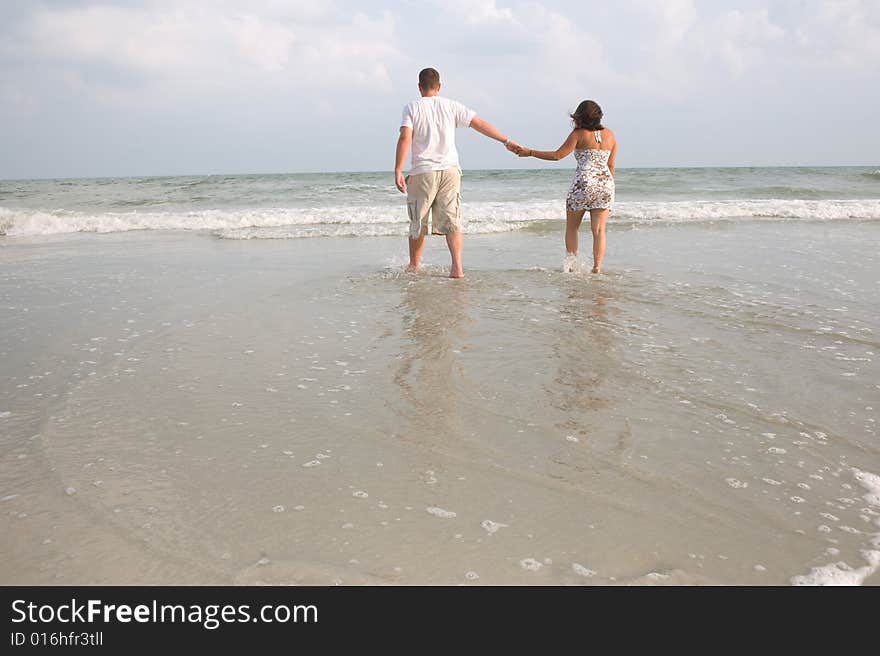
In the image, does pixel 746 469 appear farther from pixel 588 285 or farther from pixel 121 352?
pixel 588 285

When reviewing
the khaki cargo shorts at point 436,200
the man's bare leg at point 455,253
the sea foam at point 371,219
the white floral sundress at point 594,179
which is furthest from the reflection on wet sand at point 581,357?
the sea foam at point 371,219

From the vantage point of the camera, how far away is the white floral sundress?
257 inches

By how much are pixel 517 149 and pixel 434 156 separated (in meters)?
0.84

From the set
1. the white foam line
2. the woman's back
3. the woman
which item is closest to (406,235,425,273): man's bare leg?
the woman

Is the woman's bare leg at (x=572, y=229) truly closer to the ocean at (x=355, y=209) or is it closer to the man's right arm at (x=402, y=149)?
the man's right arm at (x=402, y=149)

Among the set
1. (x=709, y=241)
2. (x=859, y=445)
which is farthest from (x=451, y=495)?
(x=709, y=241)

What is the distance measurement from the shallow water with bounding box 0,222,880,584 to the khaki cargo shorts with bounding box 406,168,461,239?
1.28 m

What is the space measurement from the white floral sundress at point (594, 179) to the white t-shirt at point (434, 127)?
1261 millimetres

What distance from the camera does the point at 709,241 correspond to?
918cm

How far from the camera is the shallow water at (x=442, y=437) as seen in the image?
177 centimetres

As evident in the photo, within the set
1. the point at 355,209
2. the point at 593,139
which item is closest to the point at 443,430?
the point at 593,139

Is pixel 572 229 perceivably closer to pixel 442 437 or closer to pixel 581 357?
pixel 581 357

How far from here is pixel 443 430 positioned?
8.58ft

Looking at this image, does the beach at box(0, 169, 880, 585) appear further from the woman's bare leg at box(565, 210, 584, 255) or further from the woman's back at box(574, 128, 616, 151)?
the woman's back at box(574, 128, 616, 151)
